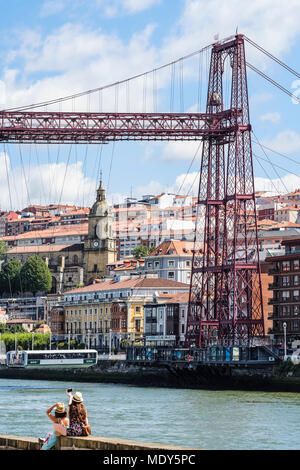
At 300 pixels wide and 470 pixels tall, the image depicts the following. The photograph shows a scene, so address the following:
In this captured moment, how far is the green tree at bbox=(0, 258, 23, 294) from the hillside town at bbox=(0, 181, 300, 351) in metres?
0.70

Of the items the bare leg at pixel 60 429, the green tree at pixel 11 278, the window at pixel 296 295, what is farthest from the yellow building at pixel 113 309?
the bare leg at pixel 60 429

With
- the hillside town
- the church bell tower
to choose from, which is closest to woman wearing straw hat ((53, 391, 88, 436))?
the hillside town

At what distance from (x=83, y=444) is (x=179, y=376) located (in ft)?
163

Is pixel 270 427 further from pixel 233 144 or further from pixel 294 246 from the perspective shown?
pixel 294 246

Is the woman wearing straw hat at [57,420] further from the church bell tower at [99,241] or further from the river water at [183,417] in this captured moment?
the church bell tower at [99,241]

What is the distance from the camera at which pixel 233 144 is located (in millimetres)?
61031

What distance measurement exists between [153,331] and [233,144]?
114 feet

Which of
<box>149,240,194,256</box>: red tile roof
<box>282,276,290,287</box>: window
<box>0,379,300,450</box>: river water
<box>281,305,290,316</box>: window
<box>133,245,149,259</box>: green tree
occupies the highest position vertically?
<box>133,245,149,259</box>: green tree

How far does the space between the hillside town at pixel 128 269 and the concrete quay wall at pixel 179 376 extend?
5212 millimetres

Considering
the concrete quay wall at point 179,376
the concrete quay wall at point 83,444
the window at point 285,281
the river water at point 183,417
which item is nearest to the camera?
the concrete quay wall at point 83,444

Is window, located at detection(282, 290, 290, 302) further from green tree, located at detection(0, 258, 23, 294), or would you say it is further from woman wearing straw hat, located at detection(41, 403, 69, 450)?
green tree, located at detection(0, 258, 23, 294)

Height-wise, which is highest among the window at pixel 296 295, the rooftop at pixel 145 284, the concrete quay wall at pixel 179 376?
the rooftop at pixel 145 284

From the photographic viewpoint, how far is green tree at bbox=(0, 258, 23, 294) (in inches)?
5689

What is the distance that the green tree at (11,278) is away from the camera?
14450cm
